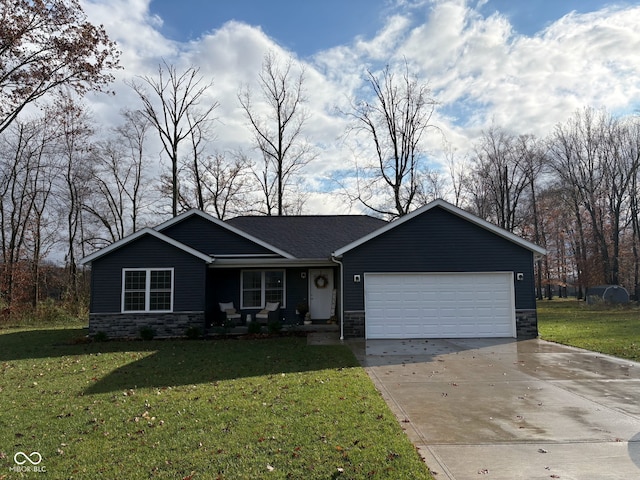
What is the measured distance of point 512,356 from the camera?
33.5 ft

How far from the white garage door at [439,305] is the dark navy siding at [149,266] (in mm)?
5666

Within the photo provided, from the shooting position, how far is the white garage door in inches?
527

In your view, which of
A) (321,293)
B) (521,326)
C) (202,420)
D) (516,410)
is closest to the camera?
(202,420)

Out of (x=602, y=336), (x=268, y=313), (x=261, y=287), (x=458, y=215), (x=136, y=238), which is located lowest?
(x=602, y=336)

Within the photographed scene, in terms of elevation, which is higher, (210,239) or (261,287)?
(210,239)

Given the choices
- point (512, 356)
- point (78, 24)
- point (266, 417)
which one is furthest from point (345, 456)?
point (78, 24)

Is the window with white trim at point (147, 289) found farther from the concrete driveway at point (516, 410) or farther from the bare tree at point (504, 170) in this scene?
the bare tree at point (504, 170)

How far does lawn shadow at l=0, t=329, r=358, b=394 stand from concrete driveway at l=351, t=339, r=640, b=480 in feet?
4.83

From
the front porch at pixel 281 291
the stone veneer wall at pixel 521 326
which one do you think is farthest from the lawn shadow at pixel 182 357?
the front porch at pixel 281 291

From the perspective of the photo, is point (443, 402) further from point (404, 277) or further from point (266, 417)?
point (404, 277)

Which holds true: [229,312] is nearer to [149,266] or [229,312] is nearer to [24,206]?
[149,266]

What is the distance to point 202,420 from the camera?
5.40 meters

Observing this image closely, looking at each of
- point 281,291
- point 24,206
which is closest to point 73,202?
point 24,206

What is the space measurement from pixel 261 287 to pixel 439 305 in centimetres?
666
